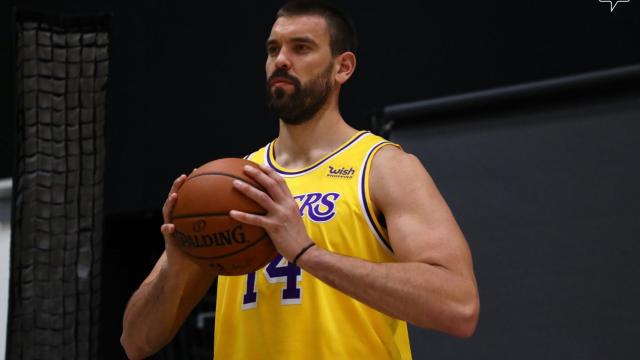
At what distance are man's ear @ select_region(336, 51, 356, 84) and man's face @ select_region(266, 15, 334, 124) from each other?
0.14ft

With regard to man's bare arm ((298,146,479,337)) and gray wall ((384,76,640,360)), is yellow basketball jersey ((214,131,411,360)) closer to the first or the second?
man's bare arm ((298,146,479,337))

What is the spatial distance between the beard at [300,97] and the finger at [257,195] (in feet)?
1.69

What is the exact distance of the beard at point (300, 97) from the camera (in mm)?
2486

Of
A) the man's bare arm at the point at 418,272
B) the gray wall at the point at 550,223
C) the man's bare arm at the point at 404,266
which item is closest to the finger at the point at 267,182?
the man's bare arm at the point at 404,266

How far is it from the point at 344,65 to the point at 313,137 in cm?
25

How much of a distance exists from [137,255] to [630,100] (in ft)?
8.72

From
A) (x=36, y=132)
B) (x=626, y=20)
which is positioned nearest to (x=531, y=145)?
(x=626, y=20)

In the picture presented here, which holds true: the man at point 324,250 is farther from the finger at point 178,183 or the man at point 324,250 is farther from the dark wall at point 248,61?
the dark wall at point 248,61

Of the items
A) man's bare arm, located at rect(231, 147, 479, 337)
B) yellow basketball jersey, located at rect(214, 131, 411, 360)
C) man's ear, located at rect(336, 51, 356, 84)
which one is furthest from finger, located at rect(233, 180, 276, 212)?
man's ear, located at rect(336, 51, 356, 84)

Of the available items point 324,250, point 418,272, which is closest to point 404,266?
point 418,272

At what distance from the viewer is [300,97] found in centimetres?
250

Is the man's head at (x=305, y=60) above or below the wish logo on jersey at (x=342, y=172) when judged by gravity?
above

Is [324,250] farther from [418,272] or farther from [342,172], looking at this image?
[342,172]

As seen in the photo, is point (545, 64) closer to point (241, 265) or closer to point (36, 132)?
point (241, 265)
